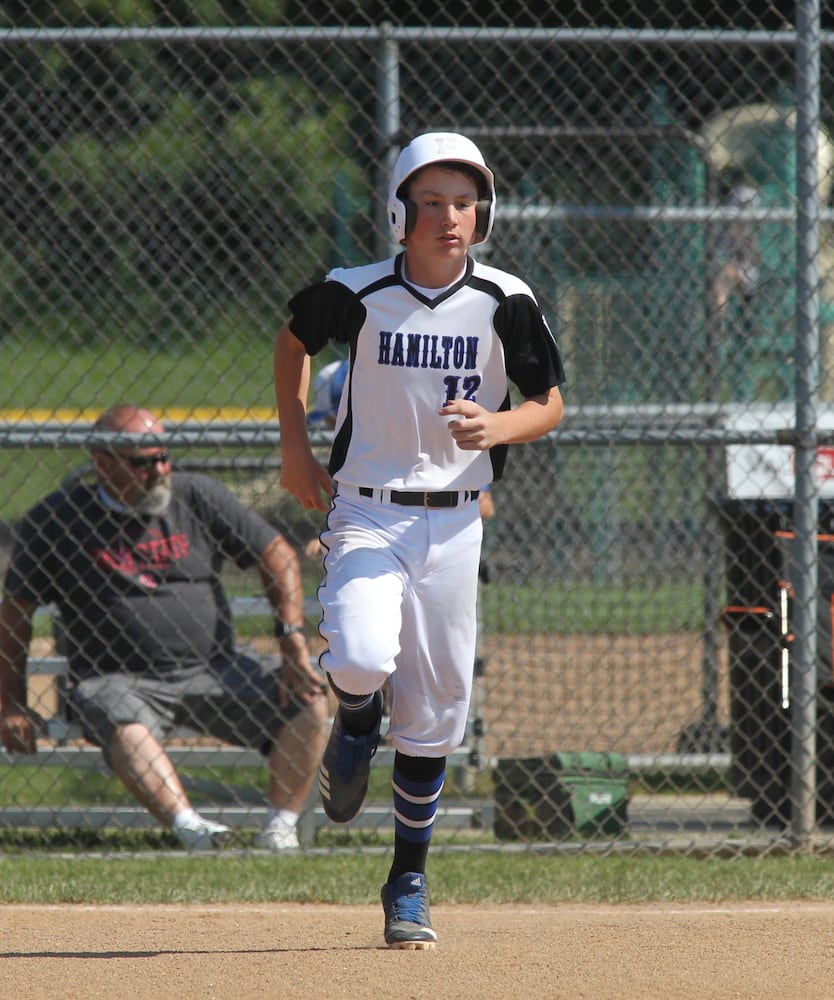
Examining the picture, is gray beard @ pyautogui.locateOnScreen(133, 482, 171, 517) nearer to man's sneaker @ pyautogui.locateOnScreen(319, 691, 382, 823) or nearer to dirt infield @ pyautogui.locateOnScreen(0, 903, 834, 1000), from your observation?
dirt infield @ pyautogui.locateOnScreen(0, 903, 834, 1000)

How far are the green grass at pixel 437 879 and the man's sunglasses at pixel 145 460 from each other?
135 cm

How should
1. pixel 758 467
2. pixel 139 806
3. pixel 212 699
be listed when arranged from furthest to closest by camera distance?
pixel 758 467 → pixel 139 806 → pixel 212 699

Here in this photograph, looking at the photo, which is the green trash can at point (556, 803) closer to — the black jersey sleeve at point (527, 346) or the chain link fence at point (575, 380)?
the chain link fence at point (575, 380)

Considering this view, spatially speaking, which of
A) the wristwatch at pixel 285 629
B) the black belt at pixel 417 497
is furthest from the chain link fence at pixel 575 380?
the black belt at pixel 417 497

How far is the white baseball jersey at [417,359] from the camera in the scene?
322cm

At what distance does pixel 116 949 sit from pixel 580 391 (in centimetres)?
404

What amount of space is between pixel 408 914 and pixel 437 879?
1.17m

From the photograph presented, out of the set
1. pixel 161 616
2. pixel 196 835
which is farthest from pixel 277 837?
pixel 161 616

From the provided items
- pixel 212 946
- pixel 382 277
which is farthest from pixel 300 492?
pixel 212 946

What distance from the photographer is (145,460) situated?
4992mm

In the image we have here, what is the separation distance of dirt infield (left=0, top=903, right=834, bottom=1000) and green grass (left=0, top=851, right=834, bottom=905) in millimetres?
218

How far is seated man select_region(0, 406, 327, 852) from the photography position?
493cm

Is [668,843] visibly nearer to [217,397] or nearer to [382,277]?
[382,277]

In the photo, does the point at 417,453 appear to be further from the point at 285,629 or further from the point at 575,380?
the point at 575,380
